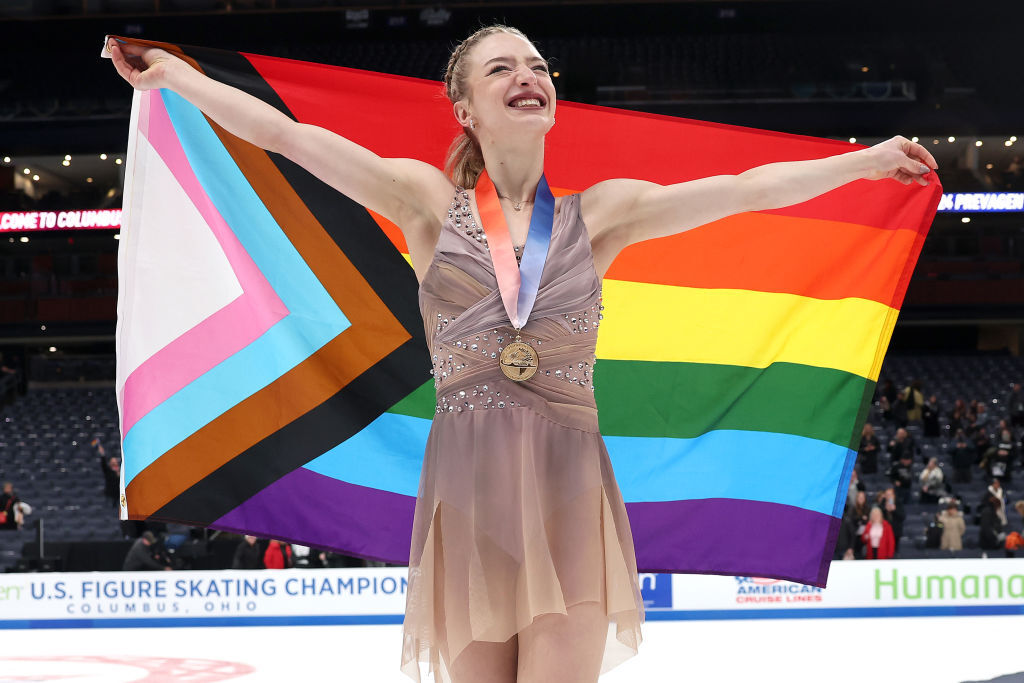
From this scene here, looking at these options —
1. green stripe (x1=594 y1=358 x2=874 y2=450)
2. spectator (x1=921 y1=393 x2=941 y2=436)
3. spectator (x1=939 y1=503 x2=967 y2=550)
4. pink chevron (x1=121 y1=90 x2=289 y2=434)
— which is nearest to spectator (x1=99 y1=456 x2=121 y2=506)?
spectator (x1=939 y1=503 x2=967 y2=550)

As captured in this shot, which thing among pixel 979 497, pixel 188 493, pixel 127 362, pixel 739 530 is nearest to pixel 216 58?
pixel 127 362

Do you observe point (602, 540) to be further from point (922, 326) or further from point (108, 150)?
point (922, 326)

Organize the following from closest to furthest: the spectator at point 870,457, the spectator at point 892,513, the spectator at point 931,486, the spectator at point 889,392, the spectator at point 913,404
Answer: the spectator at point 892,513, the spectator at point 931,486, the spectator at point 870,457, the spectator at point 913,404, the spectator at point 889,392

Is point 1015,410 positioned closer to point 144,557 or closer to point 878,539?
point 878,539

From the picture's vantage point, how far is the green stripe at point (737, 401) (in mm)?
3498

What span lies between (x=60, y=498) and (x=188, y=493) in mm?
13502

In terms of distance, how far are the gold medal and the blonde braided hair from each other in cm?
40

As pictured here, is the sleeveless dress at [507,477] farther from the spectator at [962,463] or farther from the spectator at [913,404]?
the spectator at [913,404]

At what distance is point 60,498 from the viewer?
15.5m

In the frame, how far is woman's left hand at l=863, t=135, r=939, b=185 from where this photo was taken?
2135 millimetres

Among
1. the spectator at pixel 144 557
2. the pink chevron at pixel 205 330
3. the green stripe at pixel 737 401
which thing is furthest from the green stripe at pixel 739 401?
the spectator at pixel 144 557

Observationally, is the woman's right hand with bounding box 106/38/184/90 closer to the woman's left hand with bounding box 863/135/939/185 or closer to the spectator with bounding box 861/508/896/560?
the woman's left hand with bounding box 863/135/939/185

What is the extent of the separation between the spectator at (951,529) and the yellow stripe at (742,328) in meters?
9.09

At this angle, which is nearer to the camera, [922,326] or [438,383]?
[438,383]
